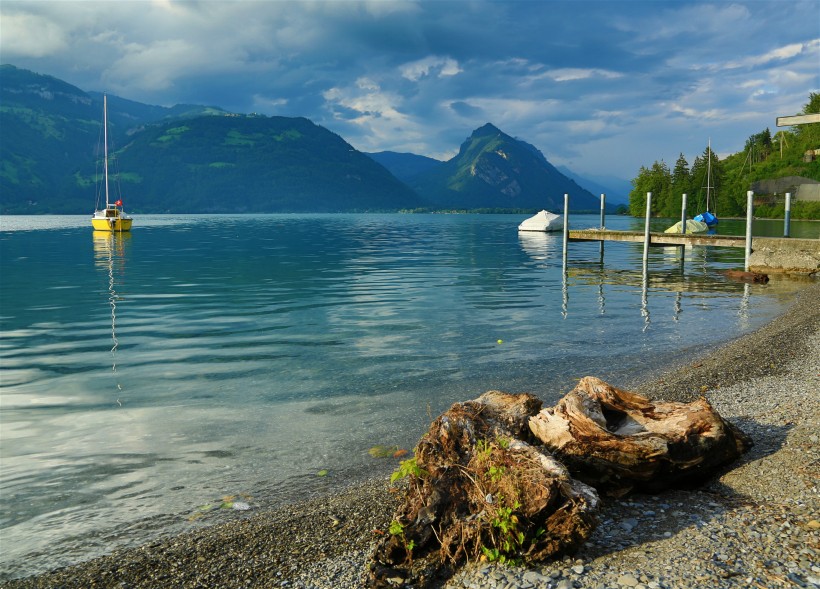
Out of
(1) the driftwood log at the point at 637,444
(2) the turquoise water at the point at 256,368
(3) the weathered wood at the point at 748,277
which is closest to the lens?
(1) the driftwood log at the point at 637,444

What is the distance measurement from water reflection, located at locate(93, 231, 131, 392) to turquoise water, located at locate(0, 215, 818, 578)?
0.25 meters

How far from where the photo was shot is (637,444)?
23.4ft

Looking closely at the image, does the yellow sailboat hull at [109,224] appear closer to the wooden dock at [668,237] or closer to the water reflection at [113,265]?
the water reflection at [113,265]

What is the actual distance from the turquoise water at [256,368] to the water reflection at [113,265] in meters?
0.25

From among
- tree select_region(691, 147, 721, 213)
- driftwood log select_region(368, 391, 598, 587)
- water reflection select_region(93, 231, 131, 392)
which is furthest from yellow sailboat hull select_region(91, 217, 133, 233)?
tree select_region(691, 147, 721, 213)

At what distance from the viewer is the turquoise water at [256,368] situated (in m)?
9.05

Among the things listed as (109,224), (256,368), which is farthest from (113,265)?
(109,224)

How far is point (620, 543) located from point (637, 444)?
1.45 m

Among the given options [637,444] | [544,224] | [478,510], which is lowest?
[478,510]

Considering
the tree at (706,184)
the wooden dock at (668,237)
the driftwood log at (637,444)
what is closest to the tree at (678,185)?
the tree at (706,184)

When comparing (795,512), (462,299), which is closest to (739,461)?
(795,512)

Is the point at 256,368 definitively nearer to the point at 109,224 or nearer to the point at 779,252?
the point at 779,252

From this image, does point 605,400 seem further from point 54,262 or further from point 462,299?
point 54,262

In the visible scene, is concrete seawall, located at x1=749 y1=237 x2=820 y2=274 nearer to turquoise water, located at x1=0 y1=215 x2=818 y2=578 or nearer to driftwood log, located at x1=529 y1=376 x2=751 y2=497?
turquoise water, located at x1=0 y1=215 x2=818 y2=578
